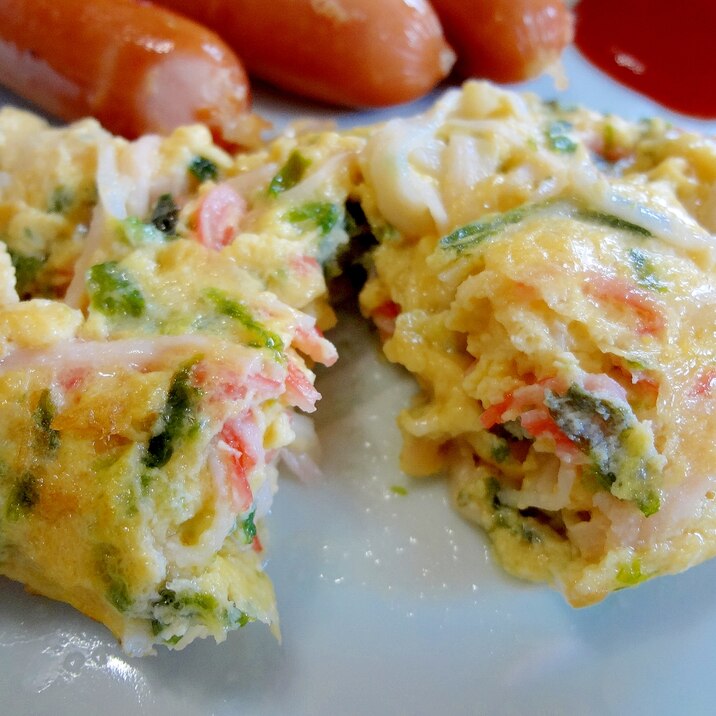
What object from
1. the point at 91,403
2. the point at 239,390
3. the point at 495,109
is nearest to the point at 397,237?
the point at 495,109

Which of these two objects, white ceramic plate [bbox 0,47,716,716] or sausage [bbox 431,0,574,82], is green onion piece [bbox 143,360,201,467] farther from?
sausage [bbox 431,0,574,82]

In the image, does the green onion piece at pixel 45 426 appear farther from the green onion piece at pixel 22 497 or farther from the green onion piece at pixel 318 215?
the green onion piece at pixel 318 215

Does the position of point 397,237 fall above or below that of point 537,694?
above

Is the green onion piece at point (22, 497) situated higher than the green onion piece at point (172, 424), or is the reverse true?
the green onion piece at point (172, 424)

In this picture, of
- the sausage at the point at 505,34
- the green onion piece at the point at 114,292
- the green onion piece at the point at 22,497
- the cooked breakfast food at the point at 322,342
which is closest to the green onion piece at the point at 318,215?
the cooked breakfast food at the point at 322,342

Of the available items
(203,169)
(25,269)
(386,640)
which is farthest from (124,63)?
(386,640)

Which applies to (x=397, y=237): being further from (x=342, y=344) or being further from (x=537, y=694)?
(x=537, y=694)
